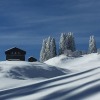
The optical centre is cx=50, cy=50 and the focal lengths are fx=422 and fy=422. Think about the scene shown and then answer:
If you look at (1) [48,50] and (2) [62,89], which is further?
(1) [48,50]

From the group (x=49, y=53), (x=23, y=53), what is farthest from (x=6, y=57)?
(x=49, y=53)

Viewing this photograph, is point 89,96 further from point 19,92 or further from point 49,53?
point 49,53

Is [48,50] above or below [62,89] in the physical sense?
below

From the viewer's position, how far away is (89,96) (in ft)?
17.1

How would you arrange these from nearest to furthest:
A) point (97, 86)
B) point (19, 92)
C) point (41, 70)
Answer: point (97, 86), point (19, 92), point (41, 70)

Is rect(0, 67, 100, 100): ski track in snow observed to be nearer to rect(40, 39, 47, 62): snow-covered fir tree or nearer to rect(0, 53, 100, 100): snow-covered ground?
rect(0, 53, 100, 100): snow-covered ground

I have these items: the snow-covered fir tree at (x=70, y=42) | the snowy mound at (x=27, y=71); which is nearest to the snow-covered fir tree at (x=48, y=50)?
the snow-covered fir tree at (x=70, y=42)

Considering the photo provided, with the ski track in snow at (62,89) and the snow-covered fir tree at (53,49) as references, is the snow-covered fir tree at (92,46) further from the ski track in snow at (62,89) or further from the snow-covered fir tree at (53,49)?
the ski track in snow at (62,89)

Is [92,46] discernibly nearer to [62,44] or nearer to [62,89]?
[62,44]

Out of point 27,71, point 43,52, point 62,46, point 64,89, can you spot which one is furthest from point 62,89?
point 43,52

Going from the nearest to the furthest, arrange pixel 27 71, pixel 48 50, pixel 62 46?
pixel 27 71 → pixel 62 46 → pixel 48 50

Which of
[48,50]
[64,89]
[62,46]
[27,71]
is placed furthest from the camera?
[48,50]

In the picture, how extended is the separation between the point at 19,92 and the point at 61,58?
60.0 meters

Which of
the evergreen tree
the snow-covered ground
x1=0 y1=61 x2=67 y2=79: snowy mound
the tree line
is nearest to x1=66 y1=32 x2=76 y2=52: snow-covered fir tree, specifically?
the tree line
